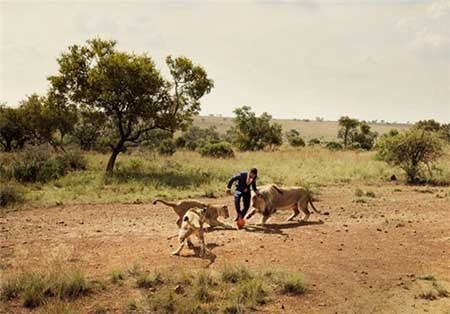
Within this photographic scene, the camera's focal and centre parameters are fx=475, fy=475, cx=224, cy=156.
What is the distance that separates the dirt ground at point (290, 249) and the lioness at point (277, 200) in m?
0.44

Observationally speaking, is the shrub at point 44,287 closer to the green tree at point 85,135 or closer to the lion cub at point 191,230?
the lion cub at point 191,230

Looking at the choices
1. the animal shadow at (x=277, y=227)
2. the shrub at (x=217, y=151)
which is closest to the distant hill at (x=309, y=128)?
the shrub at (x=217, y=151)

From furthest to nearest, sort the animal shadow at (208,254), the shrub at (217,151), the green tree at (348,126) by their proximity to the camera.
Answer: the green tree at (348,126) < the shrub at (217,151) < the animal shadow at (208,254)

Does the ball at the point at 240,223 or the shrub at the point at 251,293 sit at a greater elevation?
Result: the ball at the point at 240,223

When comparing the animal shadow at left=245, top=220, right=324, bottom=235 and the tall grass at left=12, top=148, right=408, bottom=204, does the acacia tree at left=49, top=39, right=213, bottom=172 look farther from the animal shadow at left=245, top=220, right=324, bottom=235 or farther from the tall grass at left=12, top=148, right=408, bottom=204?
the animal shadow at left=245, top=220, right=324, bottom=235

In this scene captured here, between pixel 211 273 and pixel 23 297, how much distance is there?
2.91 meters

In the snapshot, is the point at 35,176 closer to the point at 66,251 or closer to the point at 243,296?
the point at 66,251

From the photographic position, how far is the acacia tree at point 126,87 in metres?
20.9

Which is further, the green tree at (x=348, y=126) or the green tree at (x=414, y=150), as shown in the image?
the green tree at (x=348, y=126)

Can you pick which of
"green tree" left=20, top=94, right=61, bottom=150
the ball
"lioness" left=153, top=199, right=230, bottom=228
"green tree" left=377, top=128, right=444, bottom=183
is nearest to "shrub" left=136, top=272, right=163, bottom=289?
"lioness" left=153, top=199, right=230, bottom=228


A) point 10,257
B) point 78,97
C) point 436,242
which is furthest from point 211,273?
point 78,97

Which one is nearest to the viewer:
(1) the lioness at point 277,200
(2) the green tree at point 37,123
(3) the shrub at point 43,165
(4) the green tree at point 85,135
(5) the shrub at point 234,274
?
(5) the shrub at point 234,274

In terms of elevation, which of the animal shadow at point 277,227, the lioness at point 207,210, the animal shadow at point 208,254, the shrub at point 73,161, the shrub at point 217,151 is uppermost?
the shrub at point 217,151

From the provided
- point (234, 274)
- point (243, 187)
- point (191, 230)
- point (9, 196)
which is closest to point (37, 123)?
point (9, 196)
